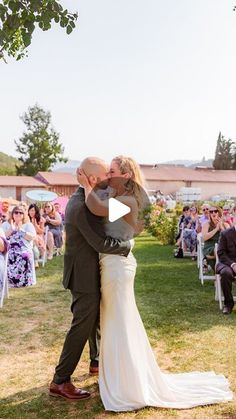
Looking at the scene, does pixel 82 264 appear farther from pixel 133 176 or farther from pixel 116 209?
pixel 133 176

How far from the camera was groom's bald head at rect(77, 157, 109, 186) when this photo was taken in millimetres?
3979

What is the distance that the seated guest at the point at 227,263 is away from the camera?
7.43 m

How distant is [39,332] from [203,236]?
465cm

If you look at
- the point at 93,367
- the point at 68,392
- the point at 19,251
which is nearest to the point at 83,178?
the point at 68,392

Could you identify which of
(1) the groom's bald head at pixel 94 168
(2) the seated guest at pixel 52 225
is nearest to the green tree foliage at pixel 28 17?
(1) the groom's bald head at pixel 94 168

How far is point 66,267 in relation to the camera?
13.8 feet

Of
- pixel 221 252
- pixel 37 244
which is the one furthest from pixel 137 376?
pixel 37 244

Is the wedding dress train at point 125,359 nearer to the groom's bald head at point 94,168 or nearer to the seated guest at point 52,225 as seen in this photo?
the groom's bald head at point 94,168

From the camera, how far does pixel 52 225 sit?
13.7m

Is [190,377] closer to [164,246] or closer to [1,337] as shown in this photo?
[1,337]

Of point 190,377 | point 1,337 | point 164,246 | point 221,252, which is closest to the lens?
point 190,377

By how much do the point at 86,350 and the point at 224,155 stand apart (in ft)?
298

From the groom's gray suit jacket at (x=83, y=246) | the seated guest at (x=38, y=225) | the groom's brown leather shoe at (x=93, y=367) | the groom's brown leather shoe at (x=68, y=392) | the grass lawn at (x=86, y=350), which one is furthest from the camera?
the seated guest at (x=38, y=225)

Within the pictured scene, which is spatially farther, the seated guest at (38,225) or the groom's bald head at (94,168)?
the seated guest at (38,225)
